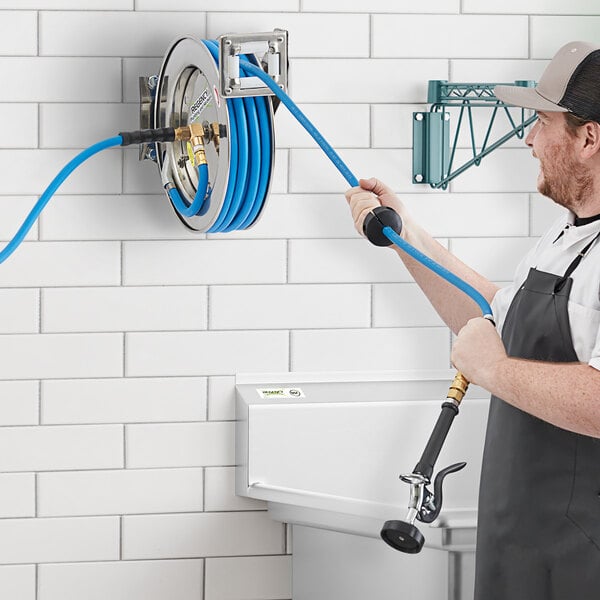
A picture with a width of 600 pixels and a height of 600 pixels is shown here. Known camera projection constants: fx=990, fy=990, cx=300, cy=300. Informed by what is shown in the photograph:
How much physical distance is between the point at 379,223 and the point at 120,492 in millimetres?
1007

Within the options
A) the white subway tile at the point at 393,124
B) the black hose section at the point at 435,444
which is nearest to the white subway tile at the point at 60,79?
the white subway tile at the point at 393,124

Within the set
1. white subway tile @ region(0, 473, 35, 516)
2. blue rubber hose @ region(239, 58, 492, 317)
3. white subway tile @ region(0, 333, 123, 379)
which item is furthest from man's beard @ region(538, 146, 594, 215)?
white subway tile @ region(0, 473, 35, 516)

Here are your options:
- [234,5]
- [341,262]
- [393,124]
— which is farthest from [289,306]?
[234,5]

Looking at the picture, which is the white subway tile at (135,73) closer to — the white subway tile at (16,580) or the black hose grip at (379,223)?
the black hose grip at (379,223)

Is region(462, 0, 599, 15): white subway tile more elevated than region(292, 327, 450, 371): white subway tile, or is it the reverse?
region(462, 0, 599, 15): white subway tile

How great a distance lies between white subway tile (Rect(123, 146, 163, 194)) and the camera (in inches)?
89.1

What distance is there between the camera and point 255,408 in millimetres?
2180

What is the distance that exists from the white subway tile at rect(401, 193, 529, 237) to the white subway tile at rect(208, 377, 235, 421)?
0.60 metres

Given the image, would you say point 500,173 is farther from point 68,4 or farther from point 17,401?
point 17,401

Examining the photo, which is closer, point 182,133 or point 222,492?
point 182,133

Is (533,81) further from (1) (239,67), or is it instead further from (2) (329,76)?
(1) (239,67)

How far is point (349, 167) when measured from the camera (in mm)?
2320

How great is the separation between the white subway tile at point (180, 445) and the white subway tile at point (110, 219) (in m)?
0.45

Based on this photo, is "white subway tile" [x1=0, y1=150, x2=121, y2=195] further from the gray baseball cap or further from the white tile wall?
the gray baseball cap
